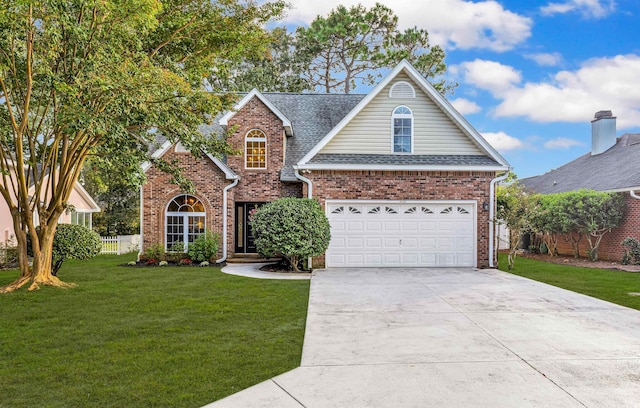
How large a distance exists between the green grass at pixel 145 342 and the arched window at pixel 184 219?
542cm

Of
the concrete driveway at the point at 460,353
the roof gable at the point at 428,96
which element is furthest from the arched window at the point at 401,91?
the concrete driveway at the point at 460,353

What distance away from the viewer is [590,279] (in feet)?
39.2

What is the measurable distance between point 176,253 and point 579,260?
16.2 m

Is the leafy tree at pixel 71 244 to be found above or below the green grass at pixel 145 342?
above

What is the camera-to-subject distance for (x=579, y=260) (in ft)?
56.5

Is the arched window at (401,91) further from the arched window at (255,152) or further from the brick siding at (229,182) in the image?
the arched window at (255,152)

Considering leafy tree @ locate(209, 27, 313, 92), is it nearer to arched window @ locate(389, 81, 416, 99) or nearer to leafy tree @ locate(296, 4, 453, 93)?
leafy tree @ locate(296, 4, 453, 93)

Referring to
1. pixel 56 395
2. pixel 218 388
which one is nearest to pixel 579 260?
pixel 218 388

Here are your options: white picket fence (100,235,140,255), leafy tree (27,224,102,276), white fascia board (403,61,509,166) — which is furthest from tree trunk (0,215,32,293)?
white fascia board (403,61,509,166)

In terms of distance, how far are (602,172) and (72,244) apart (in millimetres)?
21954

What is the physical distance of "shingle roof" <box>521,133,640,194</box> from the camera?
678 inches

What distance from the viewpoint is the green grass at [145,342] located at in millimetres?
4168

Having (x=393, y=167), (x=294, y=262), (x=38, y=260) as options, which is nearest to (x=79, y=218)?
(x=38, y=260)

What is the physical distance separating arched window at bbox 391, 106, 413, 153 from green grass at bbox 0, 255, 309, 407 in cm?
623
